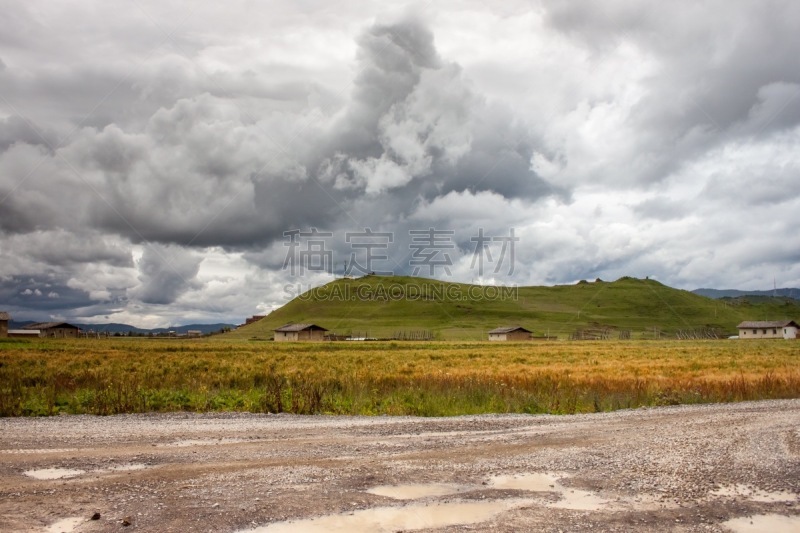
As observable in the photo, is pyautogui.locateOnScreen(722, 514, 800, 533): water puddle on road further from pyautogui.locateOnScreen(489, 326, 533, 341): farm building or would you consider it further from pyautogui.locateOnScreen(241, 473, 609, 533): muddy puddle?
pyautogui.locateOnScreen(489, 326, 533, 341): farm building

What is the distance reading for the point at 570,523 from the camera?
7.48m

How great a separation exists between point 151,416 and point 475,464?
11007mm

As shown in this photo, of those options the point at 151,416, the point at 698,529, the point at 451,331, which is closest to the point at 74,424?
the point at 151,416

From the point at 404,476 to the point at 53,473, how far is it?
576cm

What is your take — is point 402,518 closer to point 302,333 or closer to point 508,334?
point 302,333

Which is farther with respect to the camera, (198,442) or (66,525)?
(198,442)

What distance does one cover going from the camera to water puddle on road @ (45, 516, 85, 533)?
7.17m

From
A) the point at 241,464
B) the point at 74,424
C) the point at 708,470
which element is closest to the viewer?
the point at 708,470

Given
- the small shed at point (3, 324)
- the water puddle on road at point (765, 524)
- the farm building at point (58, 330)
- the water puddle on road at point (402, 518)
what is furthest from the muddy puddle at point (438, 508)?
the farm building at point (58, 330)

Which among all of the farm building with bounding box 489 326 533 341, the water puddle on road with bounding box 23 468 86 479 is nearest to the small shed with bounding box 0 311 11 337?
the farm building with bounding box 489 326 533 341

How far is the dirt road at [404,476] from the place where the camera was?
7.64 meters

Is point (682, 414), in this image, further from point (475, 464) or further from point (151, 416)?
point (151, 416)

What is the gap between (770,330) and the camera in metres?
138

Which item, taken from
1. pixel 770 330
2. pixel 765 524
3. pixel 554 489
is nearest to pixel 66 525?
pixel 554 489
